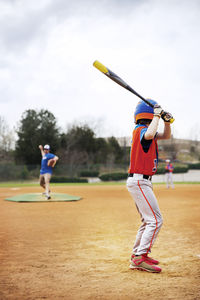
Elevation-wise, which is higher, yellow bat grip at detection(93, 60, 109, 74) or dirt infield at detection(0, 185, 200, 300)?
yellow bat grip at detection(93, 60, 109, 74)

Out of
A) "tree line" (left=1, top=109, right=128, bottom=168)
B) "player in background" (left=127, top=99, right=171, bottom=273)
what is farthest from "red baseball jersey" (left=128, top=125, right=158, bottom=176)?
"tree line" (left=1, top=109, right=128, bottom=168)

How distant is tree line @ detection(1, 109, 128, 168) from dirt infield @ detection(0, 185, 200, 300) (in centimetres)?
3522

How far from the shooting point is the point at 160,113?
13.8ft

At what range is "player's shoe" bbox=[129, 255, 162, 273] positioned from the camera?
13.7 ft

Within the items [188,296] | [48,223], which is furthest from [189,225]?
[188,296]

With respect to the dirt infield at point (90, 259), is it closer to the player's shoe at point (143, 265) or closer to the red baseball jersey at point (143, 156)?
the player's shoe at point (143, 265)

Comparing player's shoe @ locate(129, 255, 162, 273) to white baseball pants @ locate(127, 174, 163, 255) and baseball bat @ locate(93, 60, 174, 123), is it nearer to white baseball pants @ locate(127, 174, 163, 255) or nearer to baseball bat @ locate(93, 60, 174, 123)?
white baseball pants @ locate(127, 174, 163, 255)

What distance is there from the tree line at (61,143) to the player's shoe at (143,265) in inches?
1527

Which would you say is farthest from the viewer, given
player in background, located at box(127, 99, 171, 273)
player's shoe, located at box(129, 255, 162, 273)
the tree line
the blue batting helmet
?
the tree line

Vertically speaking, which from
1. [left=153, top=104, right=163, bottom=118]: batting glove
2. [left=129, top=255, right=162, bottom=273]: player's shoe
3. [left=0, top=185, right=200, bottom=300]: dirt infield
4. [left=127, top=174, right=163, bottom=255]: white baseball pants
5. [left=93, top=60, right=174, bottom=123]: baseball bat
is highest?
[left=93, top=60, right=174, bottom=123]: baseball bat

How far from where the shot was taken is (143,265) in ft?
14.0

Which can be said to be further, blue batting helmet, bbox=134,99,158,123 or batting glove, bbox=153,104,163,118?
blue batting helmet, bbox=134,99,158,123

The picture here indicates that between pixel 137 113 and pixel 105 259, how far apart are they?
2.28 metres

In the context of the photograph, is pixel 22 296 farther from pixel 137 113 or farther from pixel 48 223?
pixel 48 223
